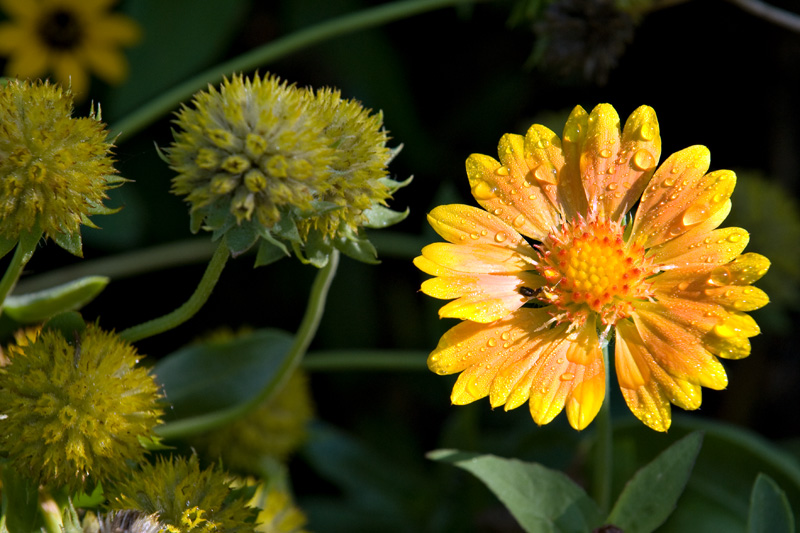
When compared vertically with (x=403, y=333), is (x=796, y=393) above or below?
below

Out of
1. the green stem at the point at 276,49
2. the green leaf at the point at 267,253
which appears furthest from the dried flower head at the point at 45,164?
the green stem at the point at 276,49

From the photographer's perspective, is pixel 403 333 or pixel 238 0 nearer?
pixel 238 0

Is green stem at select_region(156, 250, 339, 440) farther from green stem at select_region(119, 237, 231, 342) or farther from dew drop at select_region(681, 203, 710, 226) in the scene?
dew drop at select_region(681, 203, 710, 226)

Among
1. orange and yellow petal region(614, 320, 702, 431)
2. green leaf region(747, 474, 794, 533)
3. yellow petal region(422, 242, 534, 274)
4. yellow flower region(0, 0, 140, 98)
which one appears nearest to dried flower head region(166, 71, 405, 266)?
yellow petal region(422, 242, 534, 274)

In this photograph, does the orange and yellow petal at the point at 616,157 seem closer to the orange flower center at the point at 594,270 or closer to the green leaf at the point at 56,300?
the orange flower center at the point at 594,270

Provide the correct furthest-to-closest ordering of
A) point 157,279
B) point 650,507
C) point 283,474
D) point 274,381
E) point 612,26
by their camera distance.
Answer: point 157,279 < point 283,474 < point 612,26 < point 274,381 < point 650,507

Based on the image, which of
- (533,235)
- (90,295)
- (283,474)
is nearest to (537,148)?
(533,235)

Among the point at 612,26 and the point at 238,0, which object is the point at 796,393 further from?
the point at 238,0
